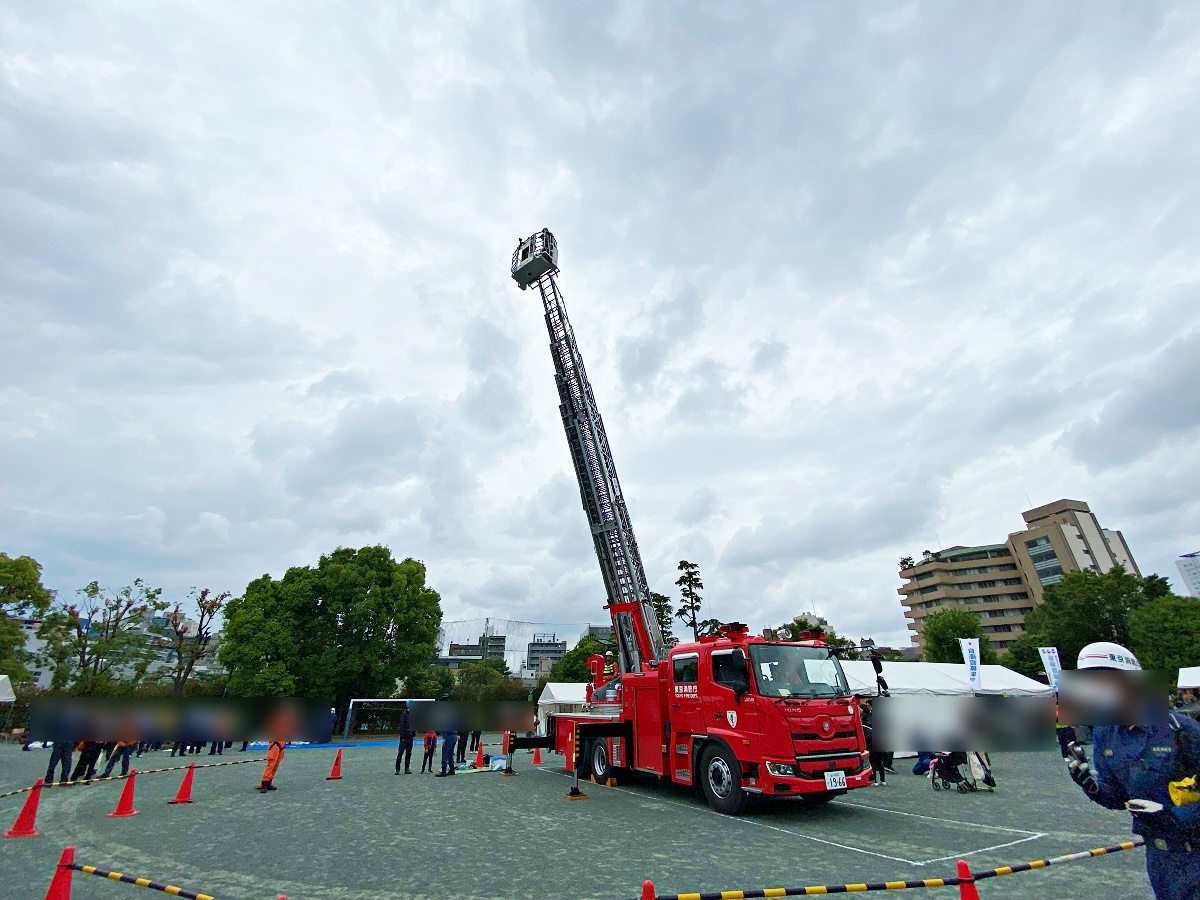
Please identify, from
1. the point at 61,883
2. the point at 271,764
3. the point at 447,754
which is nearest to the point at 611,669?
the point at 447,754

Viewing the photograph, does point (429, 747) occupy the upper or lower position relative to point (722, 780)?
upper

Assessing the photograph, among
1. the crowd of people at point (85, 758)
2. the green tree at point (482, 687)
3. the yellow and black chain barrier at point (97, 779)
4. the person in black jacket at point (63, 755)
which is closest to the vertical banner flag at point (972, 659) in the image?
the yellow and black chain barrier at point (97, 779)

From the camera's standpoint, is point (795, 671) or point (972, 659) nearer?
point (795, 671)

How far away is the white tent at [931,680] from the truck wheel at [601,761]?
8026mm

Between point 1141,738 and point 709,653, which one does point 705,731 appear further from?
point 1141,738

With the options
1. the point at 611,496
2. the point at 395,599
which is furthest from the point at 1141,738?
the point at 395,599

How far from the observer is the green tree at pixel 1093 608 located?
44969 mm

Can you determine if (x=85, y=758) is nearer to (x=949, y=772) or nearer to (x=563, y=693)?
(x=949, y=772)

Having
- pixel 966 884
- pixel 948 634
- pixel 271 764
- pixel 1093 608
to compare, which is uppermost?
pixel 1093 608

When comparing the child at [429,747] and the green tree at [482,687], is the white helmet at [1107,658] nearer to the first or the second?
the child at [429,747]

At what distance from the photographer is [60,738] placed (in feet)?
37.7

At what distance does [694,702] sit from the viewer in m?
10.6

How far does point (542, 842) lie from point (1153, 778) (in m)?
6.85

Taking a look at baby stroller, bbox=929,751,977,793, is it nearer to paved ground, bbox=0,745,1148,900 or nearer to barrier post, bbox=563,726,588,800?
paved ground, bbox=0,745,1148,900
